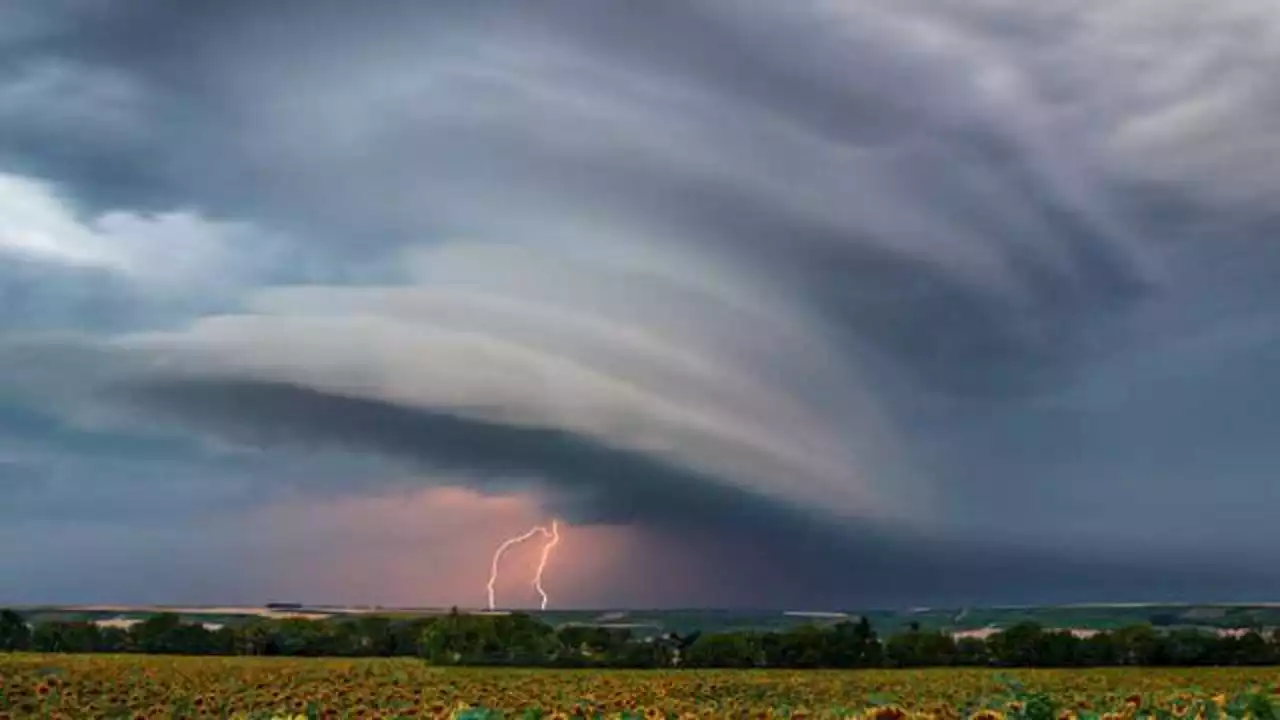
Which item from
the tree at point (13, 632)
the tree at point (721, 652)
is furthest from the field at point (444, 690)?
the tree at point (13, 632)

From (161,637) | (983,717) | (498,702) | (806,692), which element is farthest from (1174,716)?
(161,637)

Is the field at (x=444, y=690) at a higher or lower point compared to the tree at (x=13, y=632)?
lower

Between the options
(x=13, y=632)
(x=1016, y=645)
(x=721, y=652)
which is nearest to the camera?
(x=721, y=652)

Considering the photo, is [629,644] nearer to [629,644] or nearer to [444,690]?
[629,644]

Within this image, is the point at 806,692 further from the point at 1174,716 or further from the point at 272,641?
the point at 272,641

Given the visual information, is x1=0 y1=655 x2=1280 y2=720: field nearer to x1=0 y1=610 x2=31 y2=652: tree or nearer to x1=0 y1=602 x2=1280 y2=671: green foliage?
x1=0 y1=602 x2=1280 y2=671: green foliage

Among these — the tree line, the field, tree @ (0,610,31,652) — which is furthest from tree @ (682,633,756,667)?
tree @ (0,610,31,652)

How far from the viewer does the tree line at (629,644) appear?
91.1 m

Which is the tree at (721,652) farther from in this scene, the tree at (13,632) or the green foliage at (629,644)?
the tree at (13,632)

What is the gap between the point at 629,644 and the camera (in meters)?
96.2

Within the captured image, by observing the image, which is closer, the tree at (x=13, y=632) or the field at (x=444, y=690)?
the field at (x=444, y=690)

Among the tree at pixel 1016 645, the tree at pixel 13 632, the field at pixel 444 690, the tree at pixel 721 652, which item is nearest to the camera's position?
the field at pixel 444 690

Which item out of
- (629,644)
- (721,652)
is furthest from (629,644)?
(721,652)

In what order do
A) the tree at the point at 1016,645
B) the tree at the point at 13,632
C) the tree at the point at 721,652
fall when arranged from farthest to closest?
the tree at the point at 13,632, the tree at the point at 1016,645, the tree at the point at 721,652
